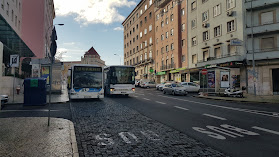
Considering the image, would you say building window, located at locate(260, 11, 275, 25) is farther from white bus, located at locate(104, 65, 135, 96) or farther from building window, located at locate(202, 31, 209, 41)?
white bus, located at locate(104, 65, 135, 96)

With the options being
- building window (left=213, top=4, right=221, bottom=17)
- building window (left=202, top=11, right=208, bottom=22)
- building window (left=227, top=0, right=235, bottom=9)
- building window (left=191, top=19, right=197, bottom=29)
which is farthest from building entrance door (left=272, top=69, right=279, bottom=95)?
building window (left=191, top=19, right=197, bottom=29)

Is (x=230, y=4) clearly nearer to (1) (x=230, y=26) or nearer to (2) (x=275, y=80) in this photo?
(1) (x=230, y=26)

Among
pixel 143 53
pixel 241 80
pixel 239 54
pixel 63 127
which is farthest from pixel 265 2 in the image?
pixel 143 53

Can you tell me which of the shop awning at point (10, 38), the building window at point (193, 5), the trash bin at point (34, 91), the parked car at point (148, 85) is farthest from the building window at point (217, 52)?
the shop awning at point (10, 38)

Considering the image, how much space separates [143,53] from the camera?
62781 millimetres

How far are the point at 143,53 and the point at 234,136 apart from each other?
5782 cm

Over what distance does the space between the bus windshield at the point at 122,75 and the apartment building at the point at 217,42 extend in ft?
29.3

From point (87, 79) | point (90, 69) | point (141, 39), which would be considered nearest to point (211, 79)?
point (90, 69)

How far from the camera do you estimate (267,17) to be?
25125 millimetres

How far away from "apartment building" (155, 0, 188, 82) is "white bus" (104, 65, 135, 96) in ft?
69.9

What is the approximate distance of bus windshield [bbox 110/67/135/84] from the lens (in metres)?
19.0

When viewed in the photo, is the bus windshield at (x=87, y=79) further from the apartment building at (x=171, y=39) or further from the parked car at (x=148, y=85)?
the parked car at (x=148, y=85)

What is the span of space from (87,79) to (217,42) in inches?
873

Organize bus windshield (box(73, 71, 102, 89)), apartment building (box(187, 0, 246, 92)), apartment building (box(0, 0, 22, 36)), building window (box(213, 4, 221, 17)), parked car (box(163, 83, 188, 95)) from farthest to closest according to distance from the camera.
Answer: building window (box(213, 4, 221, 17)) < apartment building (box(0, 0, 22, 36)) < parked car (box(163, 83, 188, 95)) < apartment building (box(187, 0, 246, 92)) < bus windshield (box(73, 71, 102, 89))
